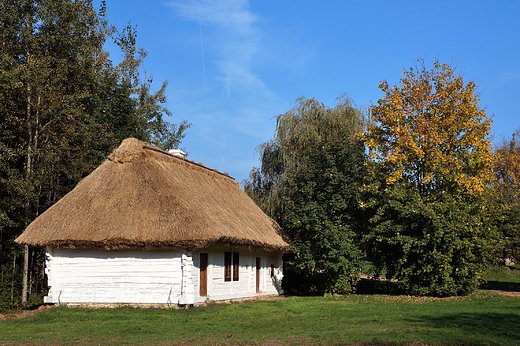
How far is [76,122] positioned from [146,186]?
9.05m

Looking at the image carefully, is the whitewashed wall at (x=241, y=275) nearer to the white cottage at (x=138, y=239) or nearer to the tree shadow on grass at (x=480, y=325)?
the white cottage at (x=138, y=239)

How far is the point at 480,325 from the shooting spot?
39.3 ft

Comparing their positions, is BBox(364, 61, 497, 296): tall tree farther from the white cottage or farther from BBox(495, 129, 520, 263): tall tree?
the white cottage

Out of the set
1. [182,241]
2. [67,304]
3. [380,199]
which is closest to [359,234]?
[380,199]

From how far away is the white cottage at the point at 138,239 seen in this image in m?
17.2

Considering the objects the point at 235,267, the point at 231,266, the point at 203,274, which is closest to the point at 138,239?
the point at 203,274

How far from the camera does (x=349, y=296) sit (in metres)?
22.4

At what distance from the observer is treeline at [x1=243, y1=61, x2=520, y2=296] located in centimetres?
2103

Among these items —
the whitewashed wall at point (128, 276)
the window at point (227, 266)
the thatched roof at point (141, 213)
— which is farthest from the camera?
the window at point (227, 266)

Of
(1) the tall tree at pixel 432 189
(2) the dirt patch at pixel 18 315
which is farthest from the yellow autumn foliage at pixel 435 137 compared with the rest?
(2) the dirt patch at pixel 18 315

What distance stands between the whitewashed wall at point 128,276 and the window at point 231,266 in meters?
0.95

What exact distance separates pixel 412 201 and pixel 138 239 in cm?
1259

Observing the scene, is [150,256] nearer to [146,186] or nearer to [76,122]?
[146,186]

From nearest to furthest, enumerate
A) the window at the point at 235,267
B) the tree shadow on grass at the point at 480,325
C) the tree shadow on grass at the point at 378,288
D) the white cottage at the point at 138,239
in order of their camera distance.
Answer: the tree shadow on grass at the point at 480,325 → the white cottage at the point at 138,239 → the window at the point at 235,267 → the tree shadow on grass at the point at 378,288
